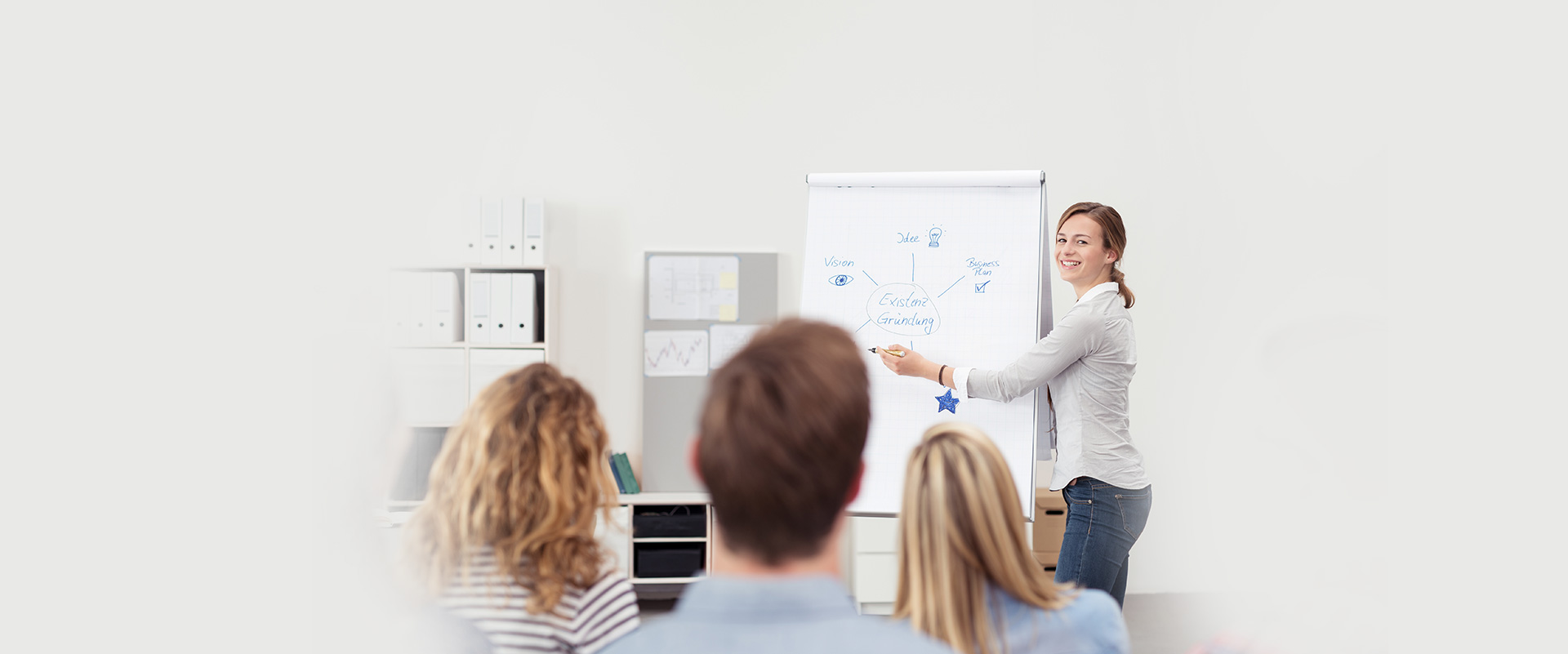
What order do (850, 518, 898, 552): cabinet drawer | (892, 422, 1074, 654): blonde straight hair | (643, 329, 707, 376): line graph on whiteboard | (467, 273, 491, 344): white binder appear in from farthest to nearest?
(643, 329, 707, 376): line graph on whiteboard
(467, 273, 491, 344): white binder
(850, 518, 898, 552): cabinet drawer
(892, 422, 1074, 654): blonde straight hair

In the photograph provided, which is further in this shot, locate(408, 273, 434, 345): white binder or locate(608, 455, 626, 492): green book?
locate(608, 455, 626, 492): green book

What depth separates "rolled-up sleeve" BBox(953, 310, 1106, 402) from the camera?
72.9 inches

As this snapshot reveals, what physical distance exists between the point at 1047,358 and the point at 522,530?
4.01 feet

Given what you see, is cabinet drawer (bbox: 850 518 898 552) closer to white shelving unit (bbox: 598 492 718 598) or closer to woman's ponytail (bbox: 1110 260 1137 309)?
white shelving unit (bbox: 598 492 718 598)

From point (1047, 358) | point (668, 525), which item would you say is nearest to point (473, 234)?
point (668, 525)

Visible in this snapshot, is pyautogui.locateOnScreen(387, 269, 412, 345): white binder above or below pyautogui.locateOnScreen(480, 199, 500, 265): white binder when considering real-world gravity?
below

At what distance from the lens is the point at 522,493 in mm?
1094

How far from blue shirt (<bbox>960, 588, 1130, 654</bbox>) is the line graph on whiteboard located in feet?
8.68

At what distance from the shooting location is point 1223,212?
3.14 metres

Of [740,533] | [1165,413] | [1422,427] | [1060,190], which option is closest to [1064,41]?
[1060,190]

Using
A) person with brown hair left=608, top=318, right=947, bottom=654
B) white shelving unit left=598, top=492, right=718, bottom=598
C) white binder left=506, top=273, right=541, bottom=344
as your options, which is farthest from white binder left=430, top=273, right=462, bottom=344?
person with brown hair left=608, top=318, right=947, bottom=654

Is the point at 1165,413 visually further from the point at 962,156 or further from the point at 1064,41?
the point at 1064,41

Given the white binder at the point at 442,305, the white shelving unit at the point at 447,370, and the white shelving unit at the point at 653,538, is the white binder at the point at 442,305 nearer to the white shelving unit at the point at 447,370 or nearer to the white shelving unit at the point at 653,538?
the white shelving unit at the point at 447,370

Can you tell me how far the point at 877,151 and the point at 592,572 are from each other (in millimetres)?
2770
